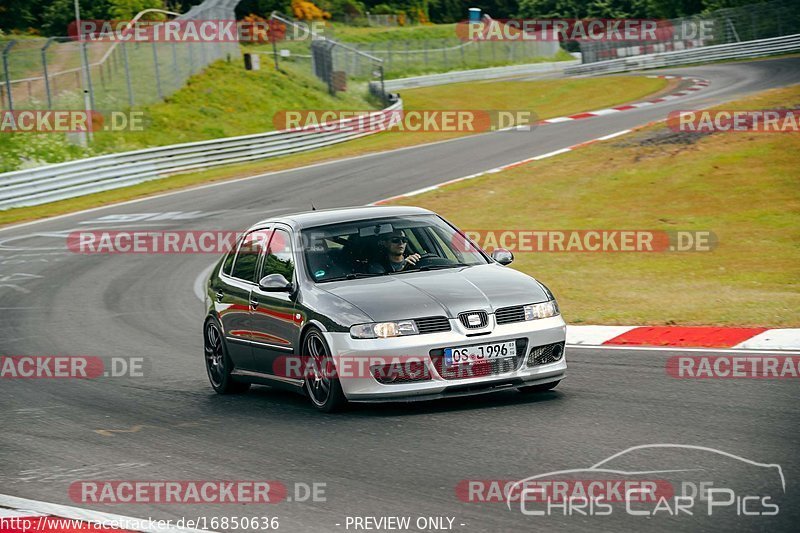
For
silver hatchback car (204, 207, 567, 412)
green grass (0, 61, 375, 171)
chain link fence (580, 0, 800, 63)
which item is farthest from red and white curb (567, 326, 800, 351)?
chain link fence (580, 0, 800, 63)

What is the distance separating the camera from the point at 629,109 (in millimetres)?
38156

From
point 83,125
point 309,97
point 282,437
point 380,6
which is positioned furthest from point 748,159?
point 380,6

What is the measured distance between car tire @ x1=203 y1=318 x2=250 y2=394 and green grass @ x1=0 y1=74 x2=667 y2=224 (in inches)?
672

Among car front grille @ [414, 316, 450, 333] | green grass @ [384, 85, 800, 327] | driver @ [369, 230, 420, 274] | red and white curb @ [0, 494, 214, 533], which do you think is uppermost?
driver @ [369, 230, 420, 274]

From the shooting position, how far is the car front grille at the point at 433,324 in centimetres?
823

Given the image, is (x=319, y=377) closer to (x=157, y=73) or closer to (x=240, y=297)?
(x=240, y=297)

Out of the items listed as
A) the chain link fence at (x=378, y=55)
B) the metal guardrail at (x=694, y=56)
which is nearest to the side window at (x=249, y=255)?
the chain link fence at (x=378, y=55)

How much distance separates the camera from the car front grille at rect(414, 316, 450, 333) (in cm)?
823

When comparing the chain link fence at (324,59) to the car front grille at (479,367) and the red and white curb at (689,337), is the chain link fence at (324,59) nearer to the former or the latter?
the red and white curb at (689,337)

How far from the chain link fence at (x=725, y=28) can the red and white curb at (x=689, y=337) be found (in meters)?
54.6

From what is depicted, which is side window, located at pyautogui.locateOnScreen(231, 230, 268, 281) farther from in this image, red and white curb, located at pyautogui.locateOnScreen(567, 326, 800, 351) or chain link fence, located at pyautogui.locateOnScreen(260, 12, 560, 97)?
chain link fence, located at pyautogui.locateOnScreen(260, 12, 560, 97)

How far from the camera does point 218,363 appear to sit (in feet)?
34.6

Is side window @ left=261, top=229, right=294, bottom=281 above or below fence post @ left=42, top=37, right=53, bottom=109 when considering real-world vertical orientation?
above

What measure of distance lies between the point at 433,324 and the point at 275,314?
169 cm
